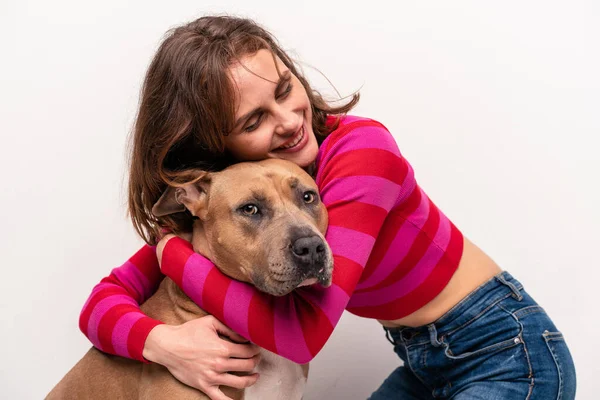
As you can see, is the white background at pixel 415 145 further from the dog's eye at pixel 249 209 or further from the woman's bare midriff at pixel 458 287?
the dog's eye at pixel 249 209

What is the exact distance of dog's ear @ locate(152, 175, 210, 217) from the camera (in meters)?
3.07

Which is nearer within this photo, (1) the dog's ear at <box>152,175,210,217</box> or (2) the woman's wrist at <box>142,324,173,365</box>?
(2) the woman's wrist at <box>142,324,173,365</box>

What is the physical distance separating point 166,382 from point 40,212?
1.95 metres

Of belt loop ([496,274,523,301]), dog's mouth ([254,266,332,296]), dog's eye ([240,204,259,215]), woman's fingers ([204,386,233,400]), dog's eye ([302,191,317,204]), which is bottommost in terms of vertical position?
woman's fingers ([204,386,233,400])

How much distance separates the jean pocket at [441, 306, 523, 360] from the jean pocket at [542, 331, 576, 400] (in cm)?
14

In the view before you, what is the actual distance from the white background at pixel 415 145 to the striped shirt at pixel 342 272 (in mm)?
1180

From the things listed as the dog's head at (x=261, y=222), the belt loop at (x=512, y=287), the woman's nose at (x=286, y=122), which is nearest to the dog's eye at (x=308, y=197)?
the dog's head at (x=261, y=222)

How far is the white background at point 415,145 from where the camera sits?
177 inches

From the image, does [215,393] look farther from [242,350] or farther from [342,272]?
[342,272]

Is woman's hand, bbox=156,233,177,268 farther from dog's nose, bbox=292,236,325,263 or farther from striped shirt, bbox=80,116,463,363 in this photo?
dog's nose, bbox=292,236,325,263

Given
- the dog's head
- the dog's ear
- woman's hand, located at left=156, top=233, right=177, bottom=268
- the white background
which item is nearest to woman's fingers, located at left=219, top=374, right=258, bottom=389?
the dog's head

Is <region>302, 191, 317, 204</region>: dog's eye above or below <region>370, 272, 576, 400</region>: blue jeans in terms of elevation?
above

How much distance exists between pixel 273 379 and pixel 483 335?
95 centimetres

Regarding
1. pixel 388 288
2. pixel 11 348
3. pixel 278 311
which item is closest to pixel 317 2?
pixel 388 288
